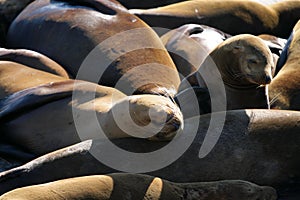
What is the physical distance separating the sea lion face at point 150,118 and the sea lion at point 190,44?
154 centimetres

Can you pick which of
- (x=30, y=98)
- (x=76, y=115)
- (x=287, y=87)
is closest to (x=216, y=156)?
(x=76, y=115)

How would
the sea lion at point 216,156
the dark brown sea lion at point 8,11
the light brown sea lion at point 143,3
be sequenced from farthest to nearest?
the light brown sea lion at point 143,3, the dark brown sea lion at point 8,11, the sea lion at point 216,156

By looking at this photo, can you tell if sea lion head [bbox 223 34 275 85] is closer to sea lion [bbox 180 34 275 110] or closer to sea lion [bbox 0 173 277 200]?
sea lion [bbox 180 34 275 110]

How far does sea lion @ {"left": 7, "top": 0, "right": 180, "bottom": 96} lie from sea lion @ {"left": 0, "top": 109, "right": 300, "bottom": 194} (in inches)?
33.5

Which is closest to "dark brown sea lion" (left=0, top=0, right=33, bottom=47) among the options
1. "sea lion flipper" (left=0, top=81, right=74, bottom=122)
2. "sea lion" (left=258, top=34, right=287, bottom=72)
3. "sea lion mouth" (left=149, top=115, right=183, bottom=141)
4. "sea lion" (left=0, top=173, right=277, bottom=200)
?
"sea lion flipper" (left=0, top=81, right=74, bottom=122)

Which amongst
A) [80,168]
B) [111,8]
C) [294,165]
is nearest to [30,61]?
[111,8]

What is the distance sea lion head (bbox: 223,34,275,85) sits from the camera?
6527mm

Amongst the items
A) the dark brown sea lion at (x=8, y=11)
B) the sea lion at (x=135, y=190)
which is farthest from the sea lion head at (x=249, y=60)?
the dark brown sea lion at (x=8, y=11)

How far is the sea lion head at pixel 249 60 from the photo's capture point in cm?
653

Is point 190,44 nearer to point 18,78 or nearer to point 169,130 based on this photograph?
point 18,78

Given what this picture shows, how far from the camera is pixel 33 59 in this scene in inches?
303

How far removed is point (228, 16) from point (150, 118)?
3468mm

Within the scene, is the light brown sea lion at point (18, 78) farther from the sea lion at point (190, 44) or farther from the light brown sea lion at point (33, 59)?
the sea lion at point (190, 44)

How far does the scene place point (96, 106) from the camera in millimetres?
6707
